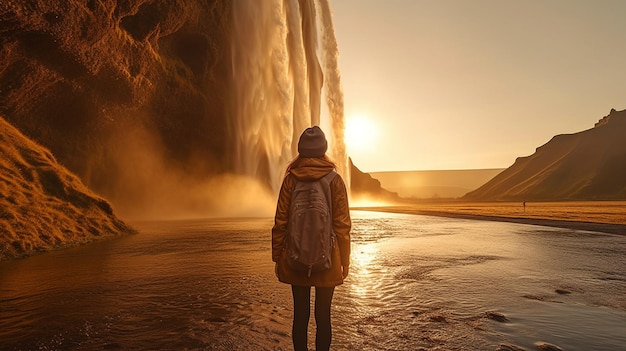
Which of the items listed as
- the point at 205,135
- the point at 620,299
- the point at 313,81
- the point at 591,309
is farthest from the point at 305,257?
the point at 313,81

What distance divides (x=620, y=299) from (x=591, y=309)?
892 millimetres

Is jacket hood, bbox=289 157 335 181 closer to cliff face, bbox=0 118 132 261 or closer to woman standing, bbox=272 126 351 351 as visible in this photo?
woman standing, bbox=272 126 351 351

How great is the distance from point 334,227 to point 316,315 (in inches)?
27.1

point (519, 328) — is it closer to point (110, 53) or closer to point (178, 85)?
point (110, 53)

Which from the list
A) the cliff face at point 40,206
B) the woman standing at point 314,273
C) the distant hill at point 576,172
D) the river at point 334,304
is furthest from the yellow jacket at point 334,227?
the distant hill at point 576,172

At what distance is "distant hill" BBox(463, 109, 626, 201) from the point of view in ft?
337

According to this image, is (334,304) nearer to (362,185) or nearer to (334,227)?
(334,227)

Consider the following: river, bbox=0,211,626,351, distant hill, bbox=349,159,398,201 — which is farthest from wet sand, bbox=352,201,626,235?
distant hill, bbox=349,159,398,201

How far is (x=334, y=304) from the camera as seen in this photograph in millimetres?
4590

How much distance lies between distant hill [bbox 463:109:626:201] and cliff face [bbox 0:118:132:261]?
115383mm

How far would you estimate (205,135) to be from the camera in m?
36.4

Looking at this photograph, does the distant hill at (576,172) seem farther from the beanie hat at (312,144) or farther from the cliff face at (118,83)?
the beanie hat at (312,144)

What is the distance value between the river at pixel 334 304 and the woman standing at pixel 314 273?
2.00ft

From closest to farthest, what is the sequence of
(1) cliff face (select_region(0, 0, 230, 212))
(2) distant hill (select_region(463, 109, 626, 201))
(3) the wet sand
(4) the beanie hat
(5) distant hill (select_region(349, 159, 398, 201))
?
(4) the beanie hat → (1) cliff face (select_region(0, 0, 230, 212)) → (3) the wet sand → (5) distant hill (select_region(349, 159, 398, 201)) → (2) distant hill (select_region(463, 109, 626, 201))
